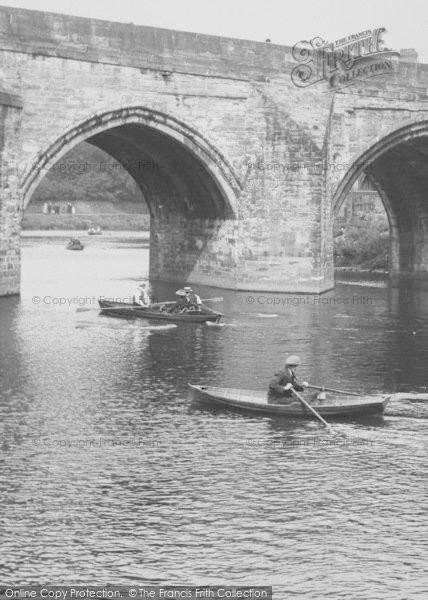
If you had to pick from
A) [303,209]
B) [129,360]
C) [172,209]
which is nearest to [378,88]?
[303,209]

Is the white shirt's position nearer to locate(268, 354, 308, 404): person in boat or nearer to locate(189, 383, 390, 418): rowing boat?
locate(189, 383, 390, 418): rowing boat

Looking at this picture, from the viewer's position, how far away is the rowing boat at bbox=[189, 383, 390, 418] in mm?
24188

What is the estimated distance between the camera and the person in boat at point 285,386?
24.5m

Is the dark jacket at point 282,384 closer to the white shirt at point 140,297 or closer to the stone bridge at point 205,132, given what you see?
the white shirt at point 140,297

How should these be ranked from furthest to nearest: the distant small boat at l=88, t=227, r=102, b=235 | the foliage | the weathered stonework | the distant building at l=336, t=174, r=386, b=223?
the foliage → the distant small boat at l=88, t=227, r=102, b=235 → the distant building at l=336, t=174, r=386, b=223 → the weathered stonework

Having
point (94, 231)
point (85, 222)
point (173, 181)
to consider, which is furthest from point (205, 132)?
point (85, 222)

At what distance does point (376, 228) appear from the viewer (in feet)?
238

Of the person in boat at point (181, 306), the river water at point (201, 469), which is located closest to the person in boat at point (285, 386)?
the river water at point (201, 469)

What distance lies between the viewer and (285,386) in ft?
80.5

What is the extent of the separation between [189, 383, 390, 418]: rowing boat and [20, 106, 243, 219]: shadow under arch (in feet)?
65.0

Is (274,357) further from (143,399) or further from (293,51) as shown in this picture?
(293,51)

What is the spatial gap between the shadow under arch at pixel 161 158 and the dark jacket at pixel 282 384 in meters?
20.6

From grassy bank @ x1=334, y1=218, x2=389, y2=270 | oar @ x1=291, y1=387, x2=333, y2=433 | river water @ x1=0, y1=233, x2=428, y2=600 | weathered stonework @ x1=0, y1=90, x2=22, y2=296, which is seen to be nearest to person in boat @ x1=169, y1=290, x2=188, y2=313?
river water @ x1=0, y1=233, x2=428, y2=600

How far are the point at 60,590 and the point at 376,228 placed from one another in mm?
59631
